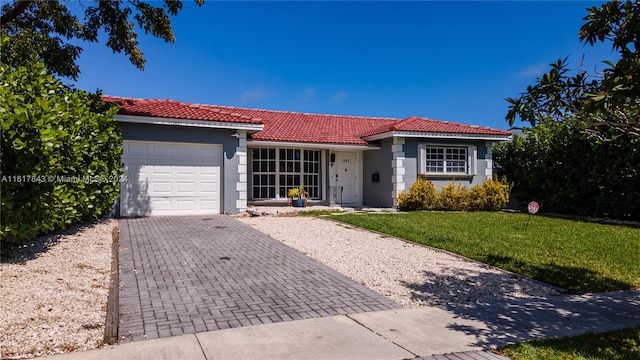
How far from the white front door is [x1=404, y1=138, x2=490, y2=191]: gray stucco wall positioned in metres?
2.74

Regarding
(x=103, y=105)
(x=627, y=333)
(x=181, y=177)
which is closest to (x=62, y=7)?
(x=103, y=105)

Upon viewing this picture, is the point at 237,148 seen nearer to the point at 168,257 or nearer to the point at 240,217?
the point at 240,217

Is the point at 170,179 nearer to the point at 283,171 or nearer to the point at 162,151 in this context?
the point at 162,151

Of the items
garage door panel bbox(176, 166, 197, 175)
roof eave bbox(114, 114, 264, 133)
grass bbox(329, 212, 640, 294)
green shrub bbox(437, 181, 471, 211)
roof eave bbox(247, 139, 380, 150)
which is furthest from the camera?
green shrub bbox(437, 181, 471, 211)

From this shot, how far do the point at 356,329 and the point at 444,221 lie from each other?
9215 mm

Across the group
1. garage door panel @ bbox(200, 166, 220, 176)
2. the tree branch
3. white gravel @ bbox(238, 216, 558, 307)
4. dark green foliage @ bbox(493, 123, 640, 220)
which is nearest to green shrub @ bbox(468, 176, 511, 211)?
dark green foliage @ bbox(493, 123, 640, 220)

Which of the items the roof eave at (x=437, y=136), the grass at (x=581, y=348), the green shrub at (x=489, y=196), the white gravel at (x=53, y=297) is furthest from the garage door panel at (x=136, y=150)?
the green shrub at (x=489, y=196)

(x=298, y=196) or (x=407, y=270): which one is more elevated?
(x=298, y=196)

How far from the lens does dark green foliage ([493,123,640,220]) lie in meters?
13.1

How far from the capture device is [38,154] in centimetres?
613

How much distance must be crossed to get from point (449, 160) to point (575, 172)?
4801 millimetres

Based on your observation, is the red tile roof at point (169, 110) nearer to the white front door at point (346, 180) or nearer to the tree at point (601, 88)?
the white front door at point (346, 180)

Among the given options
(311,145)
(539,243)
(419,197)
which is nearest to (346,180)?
(311,145)

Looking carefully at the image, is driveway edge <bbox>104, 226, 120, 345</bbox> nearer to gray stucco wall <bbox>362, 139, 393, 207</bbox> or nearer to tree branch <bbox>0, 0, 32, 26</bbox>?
tree branch <bbox>0, 0, 32, 26</bbox>
